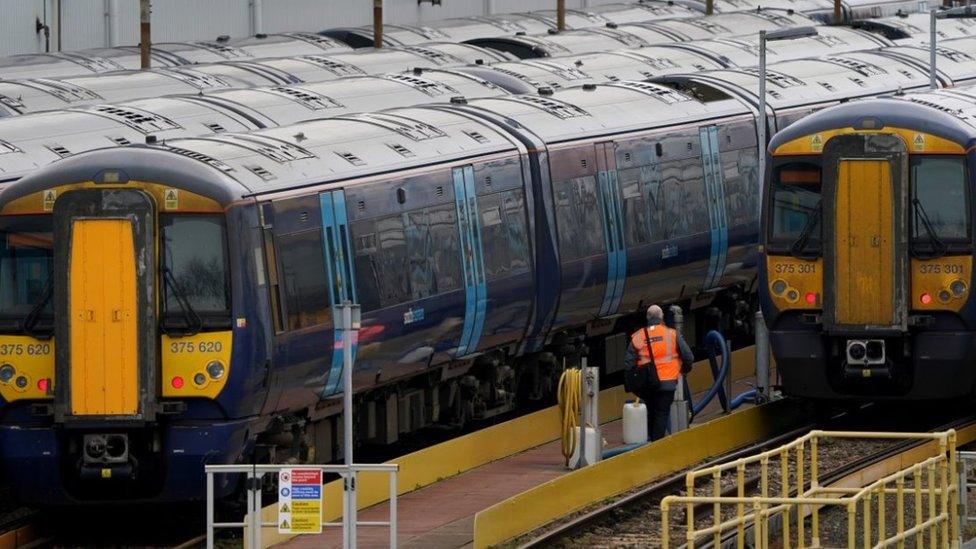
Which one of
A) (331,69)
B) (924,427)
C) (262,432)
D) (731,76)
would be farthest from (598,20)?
(262,432)

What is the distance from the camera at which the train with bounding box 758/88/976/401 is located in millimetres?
19016

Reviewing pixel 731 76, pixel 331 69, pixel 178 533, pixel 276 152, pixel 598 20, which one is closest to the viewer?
pixel 178 533

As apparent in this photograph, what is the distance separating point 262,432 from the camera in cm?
1725

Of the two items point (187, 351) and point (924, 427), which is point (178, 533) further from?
point (924, 427)

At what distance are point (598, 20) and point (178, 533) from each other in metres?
34.9

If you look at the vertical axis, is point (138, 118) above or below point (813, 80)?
above

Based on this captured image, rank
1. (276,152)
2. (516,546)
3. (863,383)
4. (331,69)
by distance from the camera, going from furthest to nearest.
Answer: (331,69) → (863,383) → (276,152) → (516,546)

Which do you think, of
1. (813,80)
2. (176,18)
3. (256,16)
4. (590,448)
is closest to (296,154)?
(590,448)

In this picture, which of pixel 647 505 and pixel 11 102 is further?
pixel 11 102

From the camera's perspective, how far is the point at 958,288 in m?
19.0

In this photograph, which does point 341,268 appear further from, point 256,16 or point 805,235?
point 256,16

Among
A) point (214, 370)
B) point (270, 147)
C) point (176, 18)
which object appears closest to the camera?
point (214, 370)

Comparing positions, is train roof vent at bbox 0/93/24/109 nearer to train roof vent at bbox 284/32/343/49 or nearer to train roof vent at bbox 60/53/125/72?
train roof vent at bbox 60/53/125/72

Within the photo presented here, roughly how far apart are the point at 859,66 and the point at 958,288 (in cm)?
1175
